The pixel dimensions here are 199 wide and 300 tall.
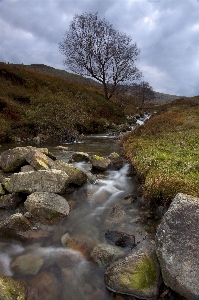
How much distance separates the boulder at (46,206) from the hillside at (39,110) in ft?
43.2

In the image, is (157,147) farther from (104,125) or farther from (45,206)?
(104,125)

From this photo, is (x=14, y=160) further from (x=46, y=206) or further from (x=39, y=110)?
(x=39, y=110)

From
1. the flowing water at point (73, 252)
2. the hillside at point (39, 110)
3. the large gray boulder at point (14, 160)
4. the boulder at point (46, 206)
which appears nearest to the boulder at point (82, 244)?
the flowing water at point (73, 252)

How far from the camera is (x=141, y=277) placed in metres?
4.49

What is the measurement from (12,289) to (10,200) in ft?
11.8

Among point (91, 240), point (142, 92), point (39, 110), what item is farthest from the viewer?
point (142, 92)

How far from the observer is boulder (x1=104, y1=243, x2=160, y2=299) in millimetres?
4410

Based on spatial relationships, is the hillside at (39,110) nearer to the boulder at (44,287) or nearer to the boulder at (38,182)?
the boulder at (38,182)

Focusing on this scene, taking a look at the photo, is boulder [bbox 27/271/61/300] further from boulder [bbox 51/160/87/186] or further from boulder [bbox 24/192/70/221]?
boulder [bbox 51/160/87/186]

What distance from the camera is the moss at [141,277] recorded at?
14.5ft

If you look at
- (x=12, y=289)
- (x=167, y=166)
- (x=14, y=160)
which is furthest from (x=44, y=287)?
(x=14, y=160)

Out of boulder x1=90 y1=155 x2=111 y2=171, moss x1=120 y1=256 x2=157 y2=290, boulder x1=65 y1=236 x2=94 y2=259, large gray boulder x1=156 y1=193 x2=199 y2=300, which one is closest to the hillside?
boulder x1=90 y1=155 x2=111 y2=171

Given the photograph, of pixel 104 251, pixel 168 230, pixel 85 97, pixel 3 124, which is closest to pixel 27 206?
pixel 104 251

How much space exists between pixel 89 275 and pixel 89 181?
4516 millimetres
